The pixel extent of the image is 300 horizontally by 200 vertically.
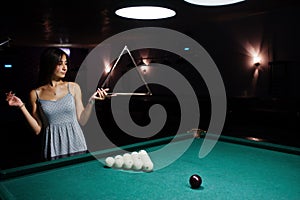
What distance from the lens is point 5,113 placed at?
10828mm

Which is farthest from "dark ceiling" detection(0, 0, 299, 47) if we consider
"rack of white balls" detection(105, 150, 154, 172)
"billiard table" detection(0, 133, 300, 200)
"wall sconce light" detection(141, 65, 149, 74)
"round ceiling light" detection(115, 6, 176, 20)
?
"rack of white balls" detection(105, 150, 154, 172)

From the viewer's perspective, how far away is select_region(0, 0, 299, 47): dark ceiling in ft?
17.6

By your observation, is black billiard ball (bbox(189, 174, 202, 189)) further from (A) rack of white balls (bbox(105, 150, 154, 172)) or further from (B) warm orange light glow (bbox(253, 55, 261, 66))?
(B) warm orange light glow (bbox(253, 55, 261, 66))

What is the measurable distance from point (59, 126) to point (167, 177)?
→ 1467mm

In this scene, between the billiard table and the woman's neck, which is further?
the woman's neck

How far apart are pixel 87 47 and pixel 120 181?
11946mm

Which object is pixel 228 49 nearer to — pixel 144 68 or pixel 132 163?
pixel 144 68

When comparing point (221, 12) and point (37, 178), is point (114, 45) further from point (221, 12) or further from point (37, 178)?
point (37, 178)

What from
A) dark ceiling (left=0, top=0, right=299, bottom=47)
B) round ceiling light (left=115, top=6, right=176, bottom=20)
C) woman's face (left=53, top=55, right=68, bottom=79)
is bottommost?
woman's face (left=53, top=55, right=68, bottom=79)

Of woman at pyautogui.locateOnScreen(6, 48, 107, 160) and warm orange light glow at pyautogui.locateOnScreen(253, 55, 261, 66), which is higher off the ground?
warm orange light glow at pyautogui.locateOnScreen(253, 55, 261, 66)

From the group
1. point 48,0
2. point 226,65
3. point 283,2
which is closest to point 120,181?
point 48,0

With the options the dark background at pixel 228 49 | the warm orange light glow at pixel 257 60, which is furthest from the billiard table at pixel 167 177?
the warm orange light glow at pixel 257 60

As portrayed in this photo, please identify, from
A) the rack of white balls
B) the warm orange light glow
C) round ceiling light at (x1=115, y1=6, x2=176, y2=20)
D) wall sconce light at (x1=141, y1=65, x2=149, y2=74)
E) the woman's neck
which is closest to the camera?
the rack of white balls

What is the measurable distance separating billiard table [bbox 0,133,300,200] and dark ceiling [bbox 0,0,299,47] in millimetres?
2425
